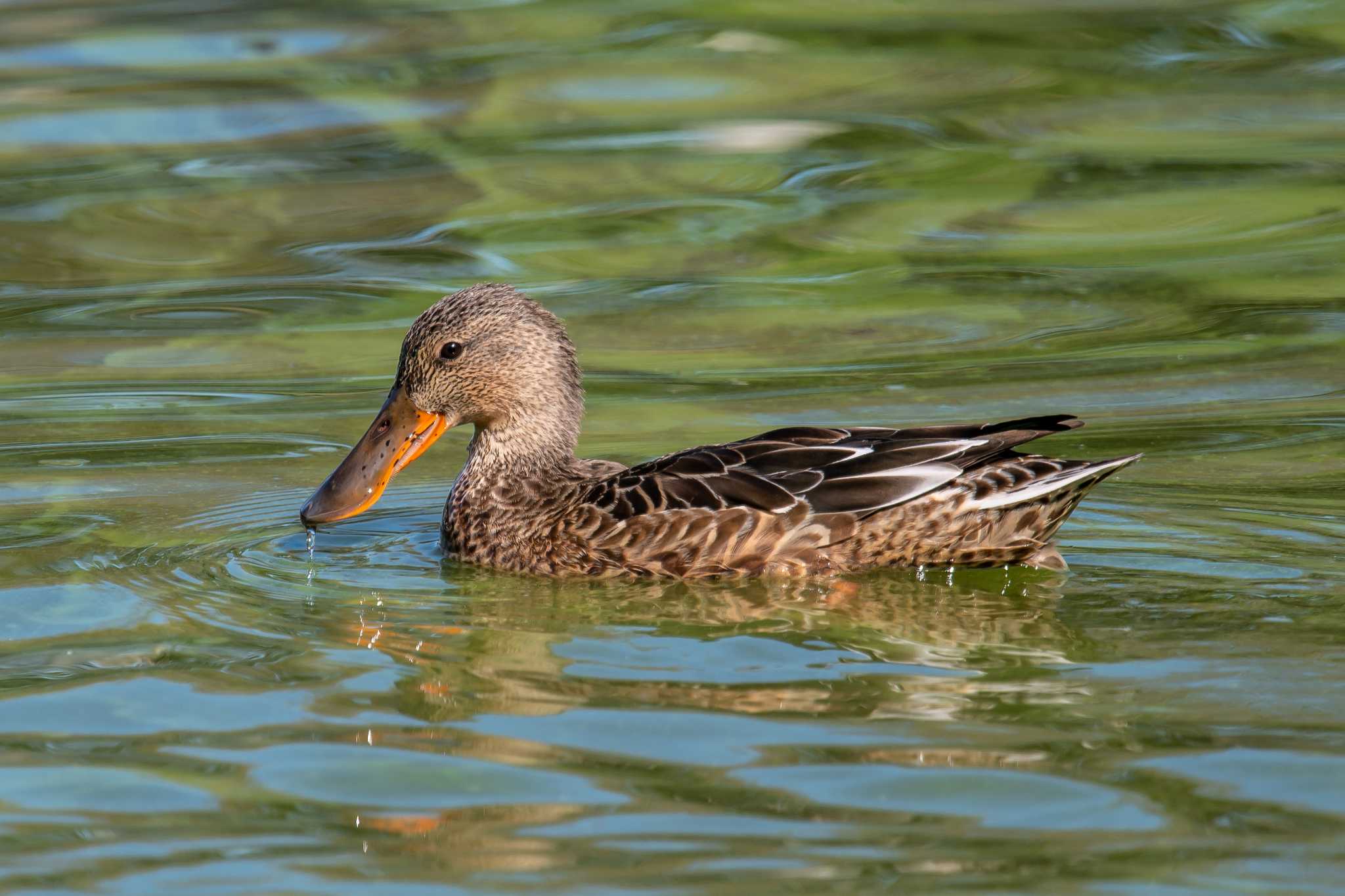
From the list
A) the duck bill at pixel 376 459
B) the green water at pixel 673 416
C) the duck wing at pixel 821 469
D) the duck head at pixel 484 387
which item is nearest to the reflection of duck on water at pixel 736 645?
the green water at pixel 673 416

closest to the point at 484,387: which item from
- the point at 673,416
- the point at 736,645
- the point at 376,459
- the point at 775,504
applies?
the point at 376,459

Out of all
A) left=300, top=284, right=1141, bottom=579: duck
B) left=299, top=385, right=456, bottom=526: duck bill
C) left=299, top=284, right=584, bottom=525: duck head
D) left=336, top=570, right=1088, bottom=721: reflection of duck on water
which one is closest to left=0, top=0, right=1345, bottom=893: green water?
Answer: left=336, top=570, right=1088, bottom=721: reflection of duck on water

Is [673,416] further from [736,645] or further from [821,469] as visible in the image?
[736,645]

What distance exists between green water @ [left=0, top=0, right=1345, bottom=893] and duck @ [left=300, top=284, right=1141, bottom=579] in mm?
147

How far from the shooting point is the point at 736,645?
6461mm

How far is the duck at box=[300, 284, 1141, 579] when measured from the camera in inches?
287

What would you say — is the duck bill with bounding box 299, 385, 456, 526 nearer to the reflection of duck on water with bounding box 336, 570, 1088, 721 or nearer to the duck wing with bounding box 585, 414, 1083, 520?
the reflection of duck on water with bounding box 336, 570, 1088, 721

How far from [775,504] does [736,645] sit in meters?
1.02

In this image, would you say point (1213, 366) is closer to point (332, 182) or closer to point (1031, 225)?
point (1031, 225)

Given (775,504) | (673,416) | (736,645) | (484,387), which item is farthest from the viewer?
(673,416)

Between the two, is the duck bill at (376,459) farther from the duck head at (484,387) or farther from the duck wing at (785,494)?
the duck wing at (785,494)

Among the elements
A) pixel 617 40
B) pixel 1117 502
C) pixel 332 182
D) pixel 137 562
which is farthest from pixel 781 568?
pixel 617 40

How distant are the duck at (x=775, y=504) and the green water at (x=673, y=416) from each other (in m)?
0.15

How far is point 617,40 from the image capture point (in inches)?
599
